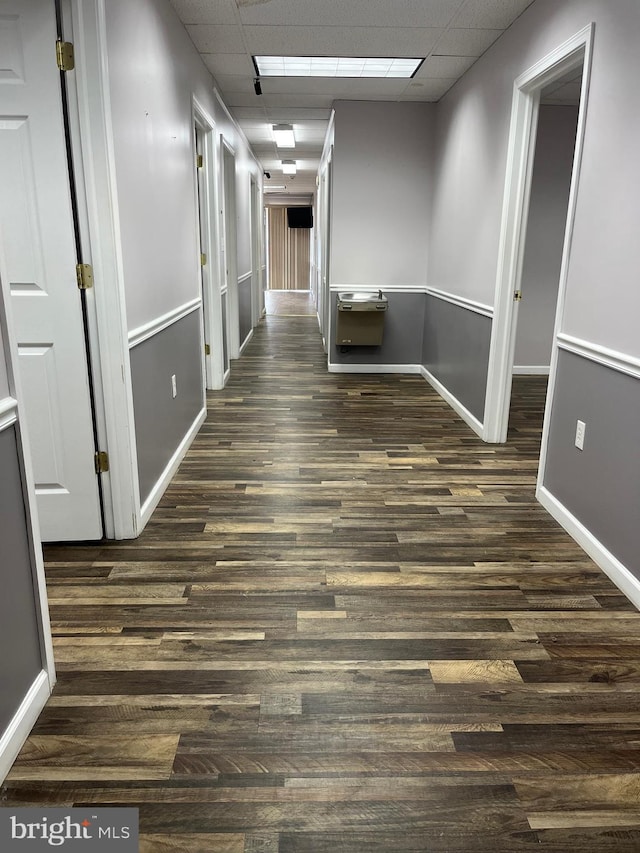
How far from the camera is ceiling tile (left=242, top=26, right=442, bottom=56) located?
3.41 metres

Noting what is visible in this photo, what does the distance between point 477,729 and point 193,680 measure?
738mm

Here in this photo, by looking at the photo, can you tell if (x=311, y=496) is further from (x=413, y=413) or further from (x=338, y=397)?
(x=338, y=397)

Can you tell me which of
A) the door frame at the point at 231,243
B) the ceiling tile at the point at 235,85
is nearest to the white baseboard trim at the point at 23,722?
the ceiling tile at the point at 235,85

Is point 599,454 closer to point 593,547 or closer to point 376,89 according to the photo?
point 593,547

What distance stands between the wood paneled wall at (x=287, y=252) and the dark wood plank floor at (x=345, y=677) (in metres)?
13.2

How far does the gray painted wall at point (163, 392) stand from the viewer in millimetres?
2545

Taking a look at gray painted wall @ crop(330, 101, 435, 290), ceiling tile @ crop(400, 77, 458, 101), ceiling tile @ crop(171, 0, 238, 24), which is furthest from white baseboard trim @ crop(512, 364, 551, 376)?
ceiling tile @ crop(171, 0, 238, 24)

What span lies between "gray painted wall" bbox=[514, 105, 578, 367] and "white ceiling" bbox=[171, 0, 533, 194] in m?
1.00

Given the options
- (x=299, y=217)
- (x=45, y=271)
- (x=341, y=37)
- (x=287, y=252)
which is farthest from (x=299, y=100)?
(x=287, y=252)

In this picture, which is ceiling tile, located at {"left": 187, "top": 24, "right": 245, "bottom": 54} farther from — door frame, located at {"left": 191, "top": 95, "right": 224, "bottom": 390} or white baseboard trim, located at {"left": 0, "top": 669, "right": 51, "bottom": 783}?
white baseboard trim, located at {"left": 0, "top": 669, "right": 51, "bottom": 783}

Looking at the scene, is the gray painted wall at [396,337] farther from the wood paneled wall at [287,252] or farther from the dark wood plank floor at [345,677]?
the wood paneled wall at [287,252]

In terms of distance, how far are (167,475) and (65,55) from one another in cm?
174

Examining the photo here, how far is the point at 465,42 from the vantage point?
3600mm

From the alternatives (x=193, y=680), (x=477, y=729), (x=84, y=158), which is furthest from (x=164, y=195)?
(x=477, y=729)
